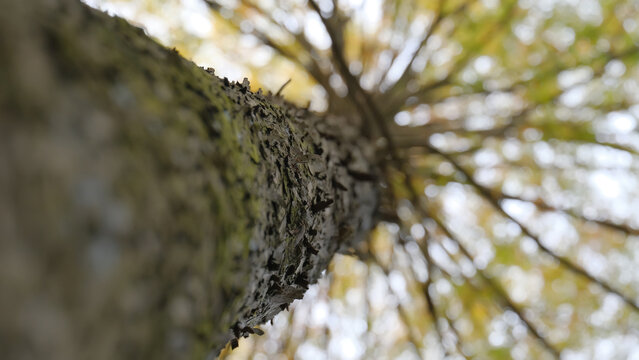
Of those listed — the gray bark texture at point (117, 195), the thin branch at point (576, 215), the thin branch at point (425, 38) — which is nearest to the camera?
the gray bark texture at point (117, 195)

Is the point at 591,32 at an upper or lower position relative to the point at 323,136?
upper

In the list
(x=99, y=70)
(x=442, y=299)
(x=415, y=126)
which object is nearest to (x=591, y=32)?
(x=415, y=126)

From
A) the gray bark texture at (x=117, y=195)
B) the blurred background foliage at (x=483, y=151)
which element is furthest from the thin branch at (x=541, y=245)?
the gray bark texture at (x=117, y=195)

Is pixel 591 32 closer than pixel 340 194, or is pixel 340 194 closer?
pixel 340 194

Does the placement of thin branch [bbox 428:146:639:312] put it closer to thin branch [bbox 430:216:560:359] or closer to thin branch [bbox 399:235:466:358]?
thin branch [bbox 430:216:560:359]

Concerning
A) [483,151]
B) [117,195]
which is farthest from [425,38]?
[117,195]

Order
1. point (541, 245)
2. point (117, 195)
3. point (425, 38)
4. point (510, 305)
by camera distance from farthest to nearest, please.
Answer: point (425, 38)
point (510, 305)
point (541, 245)
point (117, 195)

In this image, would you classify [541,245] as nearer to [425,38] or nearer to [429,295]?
[429,295]

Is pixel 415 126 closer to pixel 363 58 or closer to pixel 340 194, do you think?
pixel 363 58

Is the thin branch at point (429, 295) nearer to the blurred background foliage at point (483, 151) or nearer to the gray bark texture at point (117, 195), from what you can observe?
the blurred background foliage at point (483, 151)
